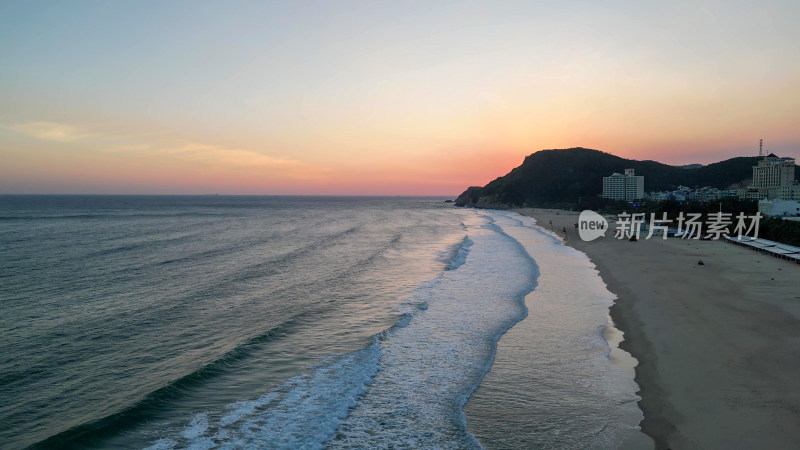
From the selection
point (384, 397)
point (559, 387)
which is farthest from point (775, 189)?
point (384, 397)

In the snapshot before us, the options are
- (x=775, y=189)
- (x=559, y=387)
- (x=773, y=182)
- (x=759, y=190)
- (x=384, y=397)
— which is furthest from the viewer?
(x=773, y=182)

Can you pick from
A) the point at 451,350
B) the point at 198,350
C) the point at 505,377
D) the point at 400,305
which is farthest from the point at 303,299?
the point at 505,377

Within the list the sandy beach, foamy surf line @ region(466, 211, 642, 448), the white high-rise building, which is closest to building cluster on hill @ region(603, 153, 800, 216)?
the white high-rise building

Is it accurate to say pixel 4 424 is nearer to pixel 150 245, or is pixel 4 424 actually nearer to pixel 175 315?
pixel 175 315

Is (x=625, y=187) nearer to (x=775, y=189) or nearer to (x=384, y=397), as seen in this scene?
(x=775, y=189)

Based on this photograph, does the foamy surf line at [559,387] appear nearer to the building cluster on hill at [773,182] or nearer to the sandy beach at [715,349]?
the sandy beach at [715,349]

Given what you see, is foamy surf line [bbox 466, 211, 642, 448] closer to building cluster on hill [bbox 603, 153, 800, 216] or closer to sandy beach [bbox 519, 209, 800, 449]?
sandy beach [bbox 519, 209, 800, 449]
